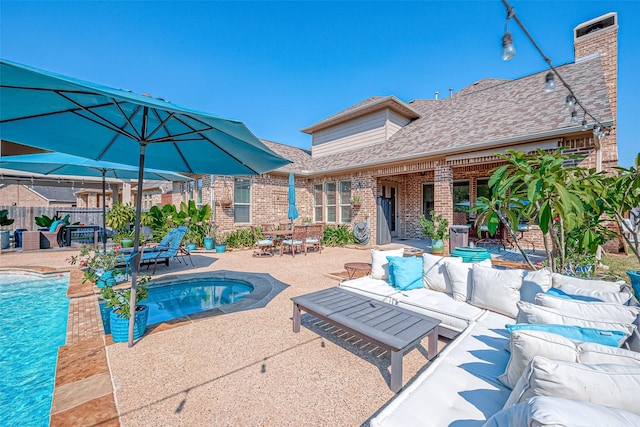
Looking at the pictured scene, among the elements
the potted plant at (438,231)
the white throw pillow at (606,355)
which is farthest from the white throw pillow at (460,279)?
the potted plant at (438,231)

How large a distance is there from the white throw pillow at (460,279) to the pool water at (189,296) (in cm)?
405

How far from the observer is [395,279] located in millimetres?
4371

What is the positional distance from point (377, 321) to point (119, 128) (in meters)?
3.88

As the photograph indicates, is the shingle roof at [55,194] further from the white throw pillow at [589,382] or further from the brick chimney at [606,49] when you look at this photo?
the brick chimney at [606,49]

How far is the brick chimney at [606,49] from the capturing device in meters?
9.54

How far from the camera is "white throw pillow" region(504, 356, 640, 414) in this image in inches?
47.4

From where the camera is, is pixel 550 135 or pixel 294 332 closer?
pixel 294 332

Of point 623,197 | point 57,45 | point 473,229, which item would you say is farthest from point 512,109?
point 57,45

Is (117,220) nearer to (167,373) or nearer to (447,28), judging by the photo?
(167,373)

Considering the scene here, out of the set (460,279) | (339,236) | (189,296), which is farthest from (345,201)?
(460,279)

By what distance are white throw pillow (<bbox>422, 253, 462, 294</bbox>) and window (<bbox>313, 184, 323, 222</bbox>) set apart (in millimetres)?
9709

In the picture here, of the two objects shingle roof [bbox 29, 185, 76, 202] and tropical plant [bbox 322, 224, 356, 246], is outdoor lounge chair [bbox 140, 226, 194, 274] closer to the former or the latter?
tropical plant [bbox 322, 224, 356, 246]

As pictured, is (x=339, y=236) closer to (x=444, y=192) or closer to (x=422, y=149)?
(x=444, y=192)

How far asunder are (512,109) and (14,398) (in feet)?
42.6
